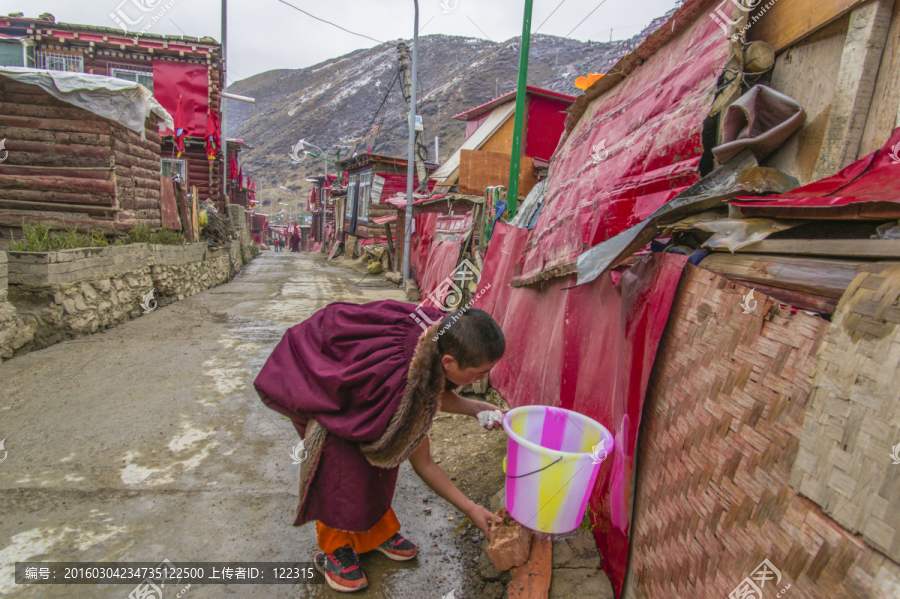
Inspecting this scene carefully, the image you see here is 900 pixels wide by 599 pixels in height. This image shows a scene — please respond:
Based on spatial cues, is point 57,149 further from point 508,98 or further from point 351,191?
point 351,191

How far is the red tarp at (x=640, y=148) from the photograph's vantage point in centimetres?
257

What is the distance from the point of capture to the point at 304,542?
2357mm

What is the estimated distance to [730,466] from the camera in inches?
53.4

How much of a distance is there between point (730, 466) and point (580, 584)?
0.90m

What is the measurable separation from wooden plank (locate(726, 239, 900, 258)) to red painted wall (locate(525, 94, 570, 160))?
42.3 feet

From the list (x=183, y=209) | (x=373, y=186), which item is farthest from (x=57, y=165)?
(x=373, y=186)

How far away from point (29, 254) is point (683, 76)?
A: 646cm

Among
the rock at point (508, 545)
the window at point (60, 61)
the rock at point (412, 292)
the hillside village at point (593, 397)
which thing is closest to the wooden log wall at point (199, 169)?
the window at point (60, 61)

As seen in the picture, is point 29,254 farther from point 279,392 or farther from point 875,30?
point 875,30

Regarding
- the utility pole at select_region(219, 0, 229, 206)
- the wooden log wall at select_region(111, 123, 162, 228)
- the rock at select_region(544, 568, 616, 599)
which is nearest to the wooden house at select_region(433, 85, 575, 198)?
the wooden log wall at select_region(111, 123, 162, 228)

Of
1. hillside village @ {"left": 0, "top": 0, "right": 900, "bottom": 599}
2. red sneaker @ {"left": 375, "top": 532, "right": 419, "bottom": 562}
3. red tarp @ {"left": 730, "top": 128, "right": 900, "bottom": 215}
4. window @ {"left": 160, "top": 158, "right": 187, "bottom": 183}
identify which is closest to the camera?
hillside village @ {"left": 0, "top": 0, "right": 900, "bottom": 599}

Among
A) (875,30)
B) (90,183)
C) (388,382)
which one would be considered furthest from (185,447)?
(90,183)

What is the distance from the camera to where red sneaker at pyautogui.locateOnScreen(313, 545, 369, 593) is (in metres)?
2.05

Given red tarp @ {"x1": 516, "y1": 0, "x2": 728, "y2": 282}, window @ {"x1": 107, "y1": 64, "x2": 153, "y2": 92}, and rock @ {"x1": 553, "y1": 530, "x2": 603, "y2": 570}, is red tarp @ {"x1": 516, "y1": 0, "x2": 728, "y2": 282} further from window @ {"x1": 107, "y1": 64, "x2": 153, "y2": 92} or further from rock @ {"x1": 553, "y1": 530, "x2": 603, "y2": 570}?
window @ {"x1": 107, "y1": 64, "x2": 153, "y2": 92}
